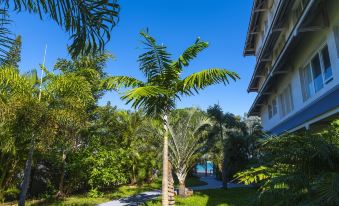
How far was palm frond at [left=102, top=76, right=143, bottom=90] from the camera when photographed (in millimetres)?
11117

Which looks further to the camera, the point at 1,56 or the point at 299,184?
the point at 299,184

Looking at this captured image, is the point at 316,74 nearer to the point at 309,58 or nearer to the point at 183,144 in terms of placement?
the point at 309,58

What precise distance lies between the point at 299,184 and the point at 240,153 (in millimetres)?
19545

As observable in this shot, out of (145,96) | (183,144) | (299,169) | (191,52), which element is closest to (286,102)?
(183,144)

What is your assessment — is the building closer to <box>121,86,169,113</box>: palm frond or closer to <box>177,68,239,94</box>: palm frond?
<box>177,68,239,94</box>: palm frond

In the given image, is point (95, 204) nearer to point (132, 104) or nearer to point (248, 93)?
point (132, 104)

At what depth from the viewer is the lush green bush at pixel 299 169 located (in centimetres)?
508

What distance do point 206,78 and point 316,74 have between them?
4.38 metres

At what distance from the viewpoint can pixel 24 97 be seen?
1175 cm

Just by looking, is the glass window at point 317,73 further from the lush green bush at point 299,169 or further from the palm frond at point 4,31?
the palm frond at point 4,31

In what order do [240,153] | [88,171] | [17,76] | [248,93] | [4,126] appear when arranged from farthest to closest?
1. [248,93]
2. [240,153]
3. [88,171]
4. [4,126]
5. [17,76]

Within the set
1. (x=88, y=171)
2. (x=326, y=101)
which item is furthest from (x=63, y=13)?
(x=88, y=171)

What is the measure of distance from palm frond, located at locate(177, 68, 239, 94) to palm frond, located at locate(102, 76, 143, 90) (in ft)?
5.94

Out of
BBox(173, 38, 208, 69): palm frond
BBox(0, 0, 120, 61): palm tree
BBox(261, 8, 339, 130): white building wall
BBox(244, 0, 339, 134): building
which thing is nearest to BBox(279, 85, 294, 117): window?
BBox(244, 0, 339, 134): building
